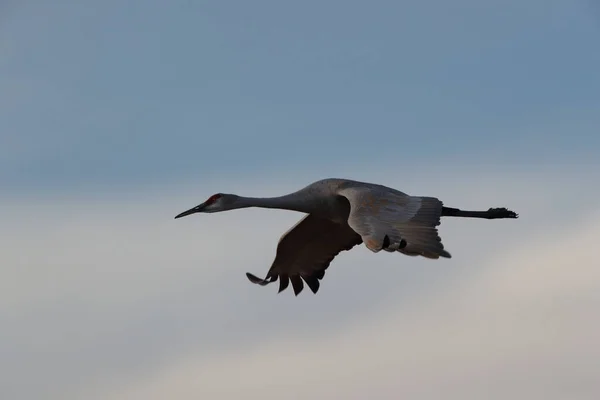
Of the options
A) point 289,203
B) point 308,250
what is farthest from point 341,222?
point 308,250

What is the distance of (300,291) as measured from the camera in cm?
3288

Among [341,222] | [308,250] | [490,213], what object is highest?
[490,213]

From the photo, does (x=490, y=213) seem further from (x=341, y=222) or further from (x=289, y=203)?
(x=289, y=203)

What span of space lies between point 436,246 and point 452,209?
17.7 feet

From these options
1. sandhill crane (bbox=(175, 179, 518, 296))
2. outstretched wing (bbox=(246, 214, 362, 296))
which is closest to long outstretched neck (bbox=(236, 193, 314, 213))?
sandhill crane (bbox=(175, 179, 518, 296))

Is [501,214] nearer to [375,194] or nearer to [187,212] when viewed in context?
[375,194]

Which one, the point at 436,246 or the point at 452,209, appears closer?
the point at 436,246

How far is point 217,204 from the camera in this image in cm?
3077

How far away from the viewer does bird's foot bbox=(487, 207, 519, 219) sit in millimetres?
31562

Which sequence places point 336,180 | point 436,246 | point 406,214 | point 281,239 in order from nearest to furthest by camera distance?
point 436,246
point 406,214
point 336,180
point 281,239

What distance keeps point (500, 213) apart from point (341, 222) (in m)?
3.73

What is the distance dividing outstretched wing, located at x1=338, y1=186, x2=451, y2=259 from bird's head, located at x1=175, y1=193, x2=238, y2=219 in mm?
2553

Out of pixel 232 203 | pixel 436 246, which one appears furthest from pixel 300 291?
pixel 436 246

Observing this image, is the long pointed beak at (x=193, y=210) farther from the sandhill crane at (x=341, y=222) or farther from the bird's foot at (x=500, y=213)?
the bird's foot at (x=500, y=213)
